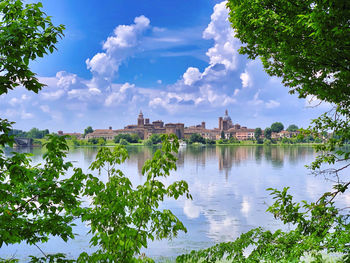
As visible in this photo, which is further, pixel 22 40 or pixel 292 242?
pixel 292 242

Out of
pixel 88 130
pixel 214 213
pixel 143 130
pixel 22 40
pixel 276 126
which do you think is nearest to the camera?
pixel 22 40

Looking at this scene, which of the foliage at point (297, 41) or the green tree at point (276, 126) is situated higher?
the green tree at point (276, 126)

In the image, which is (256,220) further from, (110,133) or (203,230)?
(110,133)

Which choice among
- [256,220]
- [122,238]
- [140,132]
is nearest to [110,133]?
[140,132]

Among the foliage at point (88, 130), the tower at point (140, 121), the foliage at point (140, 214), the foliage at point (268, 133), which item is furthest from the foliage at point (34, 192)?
the tower at point (140, 121)

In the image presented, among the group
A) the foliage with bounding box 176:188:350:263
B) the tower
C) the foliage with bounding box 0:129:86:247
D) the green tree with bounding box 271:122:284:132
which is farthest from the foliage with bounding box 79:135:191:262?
the tower

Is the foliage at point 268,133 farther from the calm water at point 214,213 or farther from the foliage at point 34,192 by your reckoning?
the foliage at point 34,192

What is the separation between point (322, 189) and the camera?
23.6 m

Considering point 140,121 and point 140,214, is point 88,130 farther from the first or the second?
point 140,214

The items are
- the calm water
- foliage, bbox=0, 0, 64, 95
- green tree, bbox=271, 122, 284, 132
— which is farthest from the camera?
green tree, bbox=271, 122, 284, 132

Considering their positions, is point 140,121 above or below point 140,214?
above

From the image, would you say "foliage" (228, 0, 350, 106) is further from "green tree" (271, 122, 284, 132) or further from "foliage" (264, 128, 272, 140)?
"green tree" (271, 122, 284, 132)

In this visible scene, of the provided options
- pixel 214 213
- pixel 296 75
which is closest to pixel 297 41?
pixel 296 75

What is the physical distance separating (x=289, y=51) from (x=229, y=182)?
79.9 ft
